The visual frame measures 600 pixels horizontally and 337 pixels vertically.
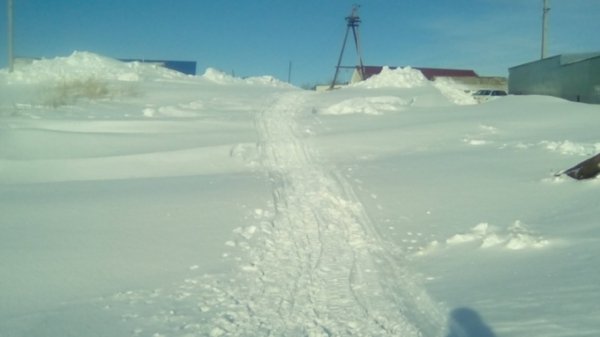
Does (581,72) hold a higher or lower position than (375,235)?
higher

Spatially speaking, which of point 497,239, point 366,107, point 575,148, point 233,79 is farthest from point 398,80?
point 497,239

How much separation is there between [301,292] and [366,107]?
15.4m

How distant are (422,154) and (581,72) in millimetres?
17805

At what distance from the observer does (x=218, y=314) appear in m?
4.57

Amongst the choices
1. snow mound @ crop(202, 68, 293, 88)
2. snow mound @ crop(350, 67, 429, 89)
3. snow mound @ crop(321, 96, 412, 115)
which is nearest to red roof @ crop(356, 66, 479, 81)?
snow mound @ crop(202, 68, 293, 88)

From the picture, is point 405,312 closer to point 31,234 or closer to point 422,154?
point 31,234

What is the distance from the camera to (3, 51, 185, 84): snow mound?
2645cm

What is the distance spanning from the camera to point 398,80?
98.7ft

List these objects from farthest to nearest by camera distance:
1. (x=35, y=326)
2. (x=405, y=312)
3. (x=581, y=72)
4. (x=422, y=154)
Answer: (x=581, y=72)
(x=422, y=154)
(x=405, y=312)
(x=35, y=326)

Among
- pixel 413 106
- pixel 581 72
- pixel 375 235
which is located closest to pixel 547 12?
pixel 581 72

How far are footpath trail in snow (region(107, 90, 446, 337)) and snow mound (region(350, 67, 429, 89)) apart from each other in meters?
22.5

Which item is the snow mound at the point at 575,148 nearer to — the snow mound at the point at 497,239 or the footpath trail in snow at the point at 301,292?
the snow mound at the point at 497,239

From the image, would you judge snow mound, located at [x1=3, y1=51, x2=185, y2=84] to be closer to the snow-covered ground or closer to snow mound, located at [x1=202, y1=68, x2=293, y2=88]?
snow mound, located at [x1=202, y1=68, x2=293, y2=88]

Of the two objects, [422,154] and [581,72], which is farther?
[581,72]
